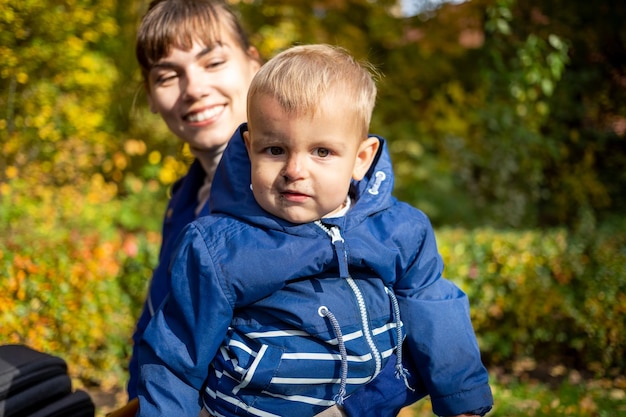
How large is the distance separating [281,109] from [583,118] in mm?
7931

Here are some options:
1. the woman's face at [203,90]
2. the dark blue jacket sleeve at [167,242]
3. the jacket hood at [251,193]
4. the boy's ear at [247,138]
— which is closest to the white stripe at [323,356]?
the jacket hood at [251,193]

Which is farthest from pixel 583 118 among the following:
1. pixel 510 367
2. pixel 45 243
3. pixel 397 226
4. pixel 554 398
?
pixel 397 226

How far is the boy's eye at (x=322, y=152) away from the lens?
1.60 m

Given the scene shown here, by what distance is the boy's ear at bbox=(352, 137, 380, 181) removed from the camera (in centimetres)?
173

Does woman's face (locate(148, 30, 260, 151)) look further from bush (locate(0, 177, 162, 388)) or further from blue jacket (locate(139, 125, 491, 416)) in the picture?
bush (locate(0, 177, 162, 388))

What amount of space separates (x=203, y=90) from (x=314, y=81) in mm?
850

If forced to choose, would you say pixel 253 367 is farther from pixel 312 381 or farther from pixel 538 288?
pixel 538 288

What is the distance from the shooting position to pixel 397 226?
170cm

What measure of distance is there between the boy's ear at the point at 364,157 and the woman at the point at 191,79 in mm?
723

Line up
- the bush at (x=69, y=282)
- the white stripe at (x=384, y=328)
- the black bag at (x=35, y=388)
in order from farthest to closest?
the bush at (x=69, y=282) → the black bag at (x=35, y=388) → the white stripe at (x=384, y=328)

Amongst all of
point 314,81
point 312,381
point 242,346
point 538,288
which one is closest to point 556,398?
point 538,288

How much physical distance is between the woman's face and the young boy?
2.24ft

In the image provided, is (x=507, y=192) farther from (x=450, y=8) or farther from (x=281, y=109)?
(x=281, y=109)

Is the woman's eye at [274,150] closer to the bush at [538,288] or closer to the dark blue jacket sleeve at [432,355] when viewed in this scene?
the dark blue jacket sleeve at [432,355]
